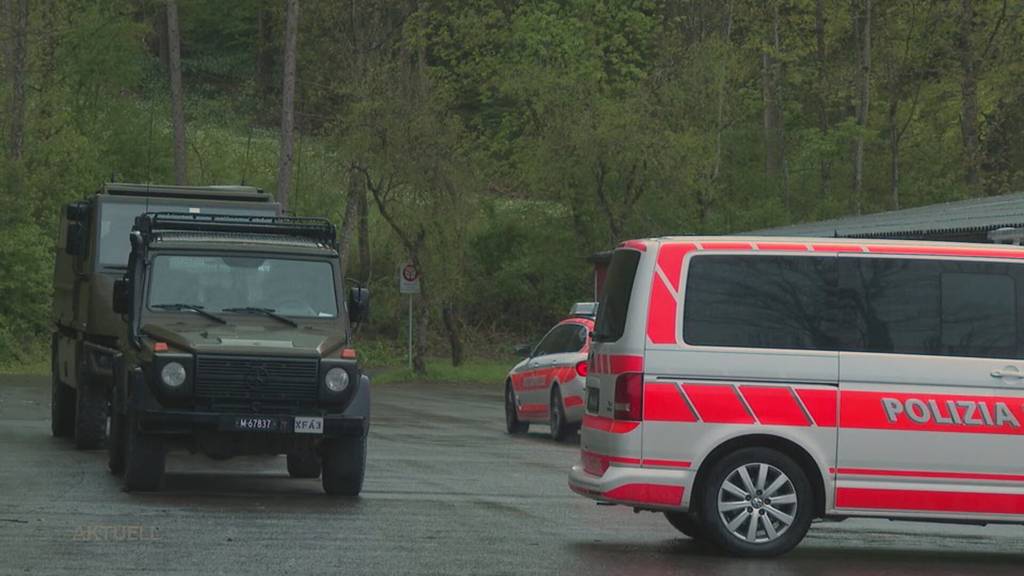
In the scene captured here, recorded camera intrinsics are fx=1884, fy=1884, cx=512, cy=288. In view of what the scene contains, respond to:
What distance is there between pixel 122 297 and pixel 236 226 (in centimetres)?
132

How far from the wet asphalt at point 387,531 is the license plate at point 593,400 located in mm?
945

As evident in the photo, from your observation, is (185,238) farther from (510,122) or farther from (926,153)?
(926,153)

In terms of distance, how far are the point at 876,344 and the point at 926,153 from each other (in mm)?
51687

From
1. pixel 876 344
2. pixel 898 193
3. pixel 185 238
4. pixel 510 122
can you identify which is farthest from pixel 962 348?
pixel 898 193

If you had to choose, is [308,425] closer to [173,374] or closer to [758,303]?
[173,374]

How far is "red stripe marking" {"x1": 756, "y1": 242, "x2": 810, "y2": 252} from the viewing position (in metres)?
13.0

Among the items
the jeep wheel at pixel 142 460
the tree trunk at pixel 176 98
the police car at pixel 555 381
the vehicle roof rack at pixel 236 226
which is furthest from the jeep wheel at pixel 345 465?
the tree trunk at pixel 176 98

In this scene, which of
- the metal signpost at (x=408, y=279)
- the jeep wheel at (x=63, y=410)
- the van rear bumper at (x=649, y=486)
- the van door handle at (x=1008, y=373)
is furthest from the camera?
the metal signpost at (x=408, y=279)

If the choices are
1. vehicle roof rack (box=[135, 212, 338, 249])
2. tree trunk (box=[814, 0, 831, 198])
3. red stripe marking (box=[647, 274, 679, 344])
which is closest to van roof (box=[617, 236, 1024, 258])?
red stripe marking (box=[647, 274, 679, 344])

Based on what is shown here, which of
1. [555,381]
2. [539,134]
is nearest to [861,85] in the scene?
[539,134]

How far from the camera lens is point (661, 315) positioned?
1267 centimetres

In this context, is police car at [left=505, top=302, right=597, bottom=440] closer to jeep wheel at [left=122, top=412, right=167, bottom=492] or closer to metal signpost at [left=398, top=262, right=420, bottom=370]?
jeep wheel at [left=122, top=412, right=167, bottom=492]

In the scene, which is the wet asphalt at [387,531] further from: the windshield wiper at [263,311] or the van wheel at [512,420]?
the van wheel at [512,420]

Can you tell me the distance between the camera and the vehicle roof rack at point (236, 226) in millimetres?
17703
